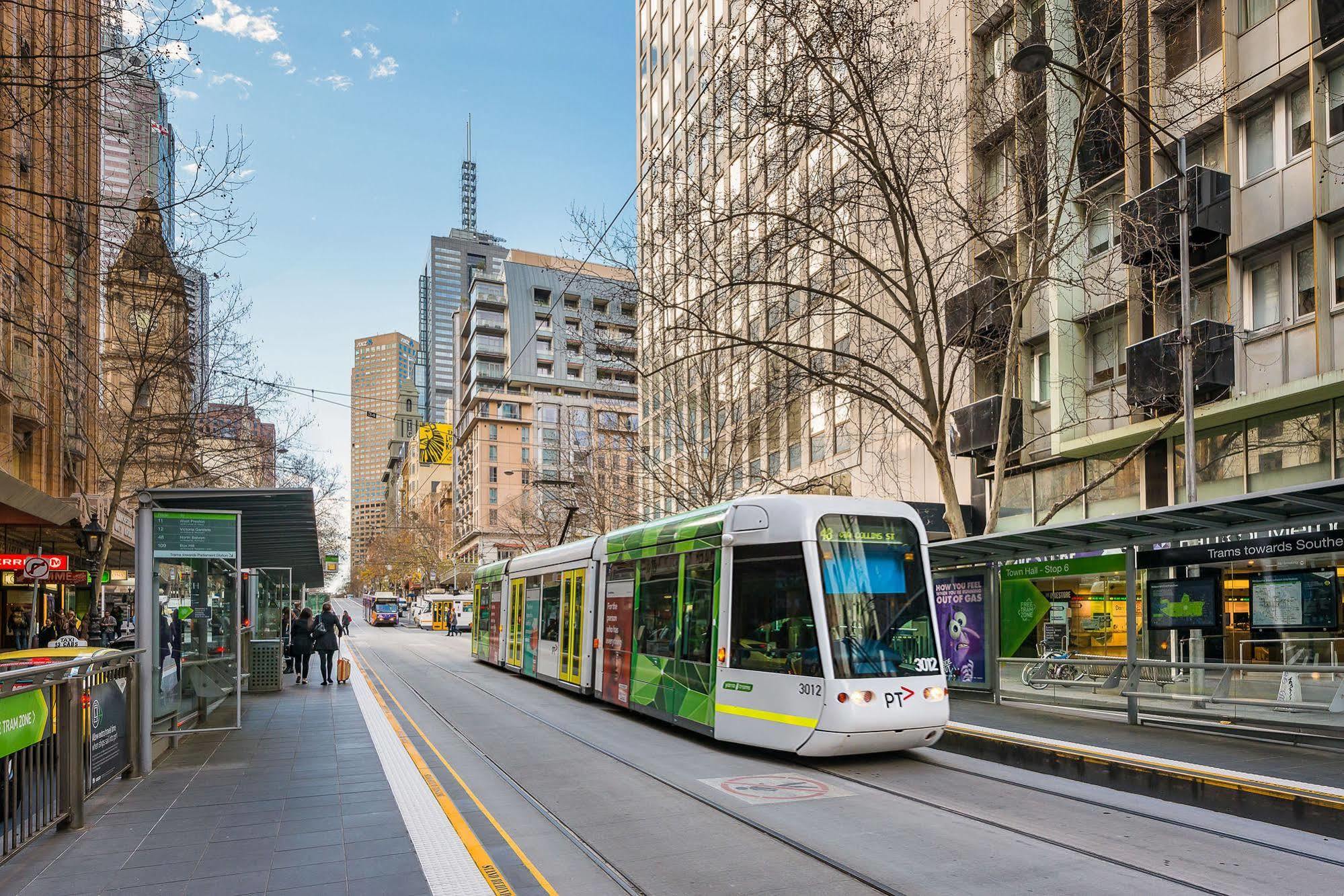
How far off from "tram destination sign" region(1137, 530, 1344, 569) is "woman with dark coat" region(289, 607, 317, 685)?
17.8 m

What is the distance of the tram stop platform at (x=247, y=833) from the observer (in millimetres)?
6418

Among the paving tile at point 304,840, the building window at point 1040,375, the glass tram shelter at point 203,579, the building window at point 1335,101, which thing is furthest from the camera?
the building window at point 1040,375

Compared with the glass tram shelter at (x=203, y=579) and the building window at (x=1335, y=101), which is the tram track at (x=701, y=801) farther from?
the building window at (x=1335, y=101)

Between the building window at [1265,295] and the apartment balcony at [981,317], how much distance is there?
4.49 metres

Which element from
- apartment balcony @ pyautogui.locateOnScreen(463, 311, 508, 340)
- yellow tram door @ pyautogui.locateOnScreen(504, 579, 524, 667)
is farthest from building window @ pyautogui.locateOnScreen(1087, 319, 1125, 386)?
apartment balcony @ pyautogui.locateOnScreen(463, 311, 508, 340)

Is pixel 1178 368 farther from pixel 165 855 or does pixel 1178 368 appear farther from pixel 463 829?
pixel 165 855

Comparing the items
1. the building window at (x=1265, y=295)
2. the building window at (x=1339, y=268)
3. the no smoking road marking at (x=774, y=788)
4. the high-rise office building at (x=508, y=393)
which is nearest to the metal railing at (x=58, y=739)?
the no smoking road marking at (x=774, y=788)

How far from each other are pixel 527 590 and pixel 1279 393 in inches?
622

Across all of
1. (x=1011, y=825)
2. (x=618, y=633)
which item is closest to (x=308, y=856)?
(x=1011, y=825)

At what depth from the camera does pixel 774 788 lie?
9.59 metres

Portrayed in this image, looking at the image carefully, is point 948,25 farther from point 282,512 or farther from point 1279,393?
point 282,512

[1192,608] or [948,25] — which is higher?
[948,25]

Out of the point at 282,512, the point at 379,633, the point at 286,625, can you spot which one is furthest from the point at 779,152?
the point at 379,633

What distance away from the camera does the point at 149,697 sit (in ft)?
34.7
